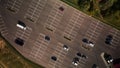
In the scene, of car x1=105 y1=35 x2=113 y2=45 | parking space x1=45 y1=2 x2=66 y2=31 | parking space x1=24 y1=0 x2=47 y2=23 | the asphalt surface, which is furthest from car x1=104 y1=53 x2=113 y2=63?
parking space x1=24 y1=0 x2=47 y2=23

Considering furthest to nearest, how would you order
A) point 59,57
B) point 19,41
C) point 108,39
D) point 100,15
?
1. point 108,39
2. point 59,57
3. point 19,41
4. point 100,15

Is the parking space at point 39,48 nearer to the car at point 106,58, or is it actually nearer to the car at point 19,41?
the car at point 19,41

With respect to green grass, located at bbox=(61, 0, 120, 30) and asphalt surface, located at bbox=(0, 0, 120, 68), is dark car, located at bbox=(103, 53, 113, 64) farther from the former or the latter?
green grass, located at bbox=(61, 0, 120, 30)

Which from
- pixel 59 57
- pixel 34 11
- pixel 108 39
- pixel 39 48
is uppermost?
pixel 108 39

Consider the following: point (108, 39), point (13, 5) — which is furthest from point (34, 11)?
point (108, 39)

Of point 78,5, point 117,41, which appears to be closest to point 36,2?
point 78,5

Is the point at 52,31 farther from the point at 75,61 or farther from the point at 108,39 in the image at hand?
the point at 108,39

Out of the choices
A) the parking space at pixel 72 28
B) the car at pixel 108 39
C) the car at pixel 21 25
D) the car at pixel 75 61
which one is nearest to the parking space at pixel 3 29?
the car at pixel 21 25
